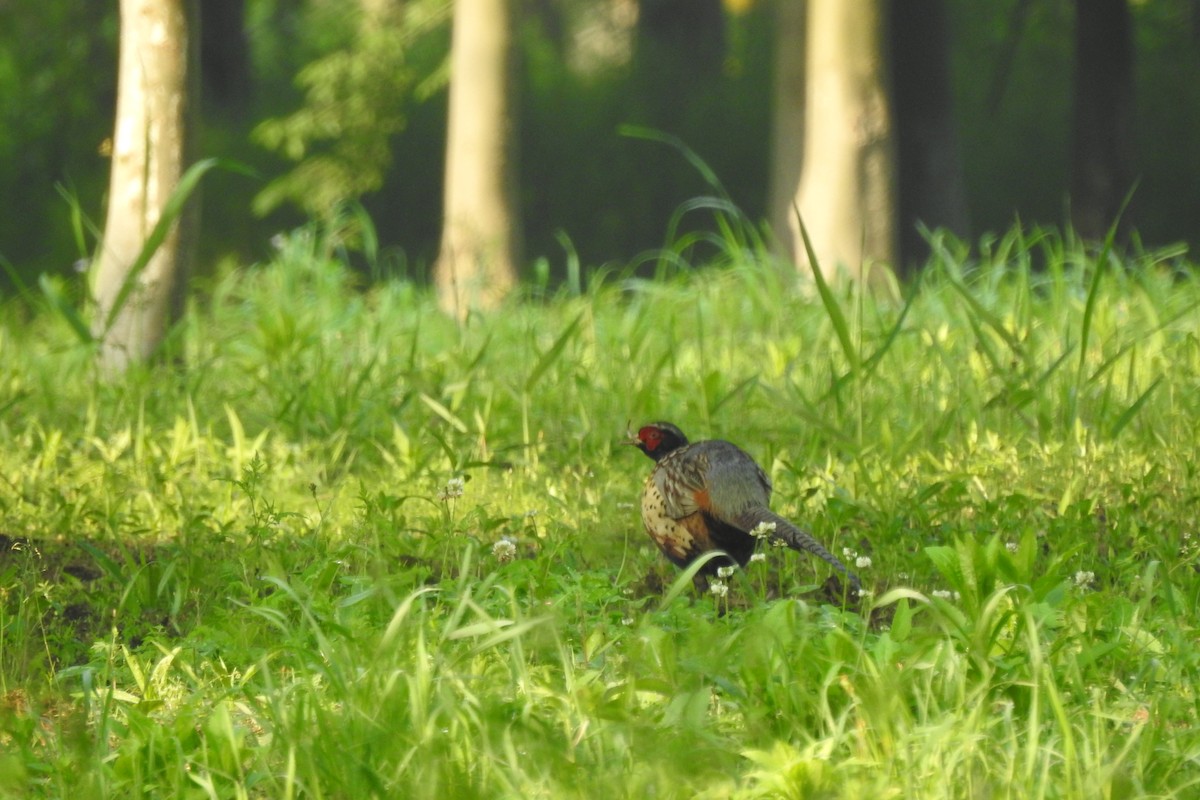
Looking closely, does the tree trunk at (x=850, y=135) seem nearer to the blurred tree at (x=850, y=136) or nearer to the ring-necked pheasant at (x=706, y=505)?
the blurred tree at (x=850, y=136)

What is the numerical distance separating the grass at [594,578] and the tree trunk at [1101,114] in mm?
4897

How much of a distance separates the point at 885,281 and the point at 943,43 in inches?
137

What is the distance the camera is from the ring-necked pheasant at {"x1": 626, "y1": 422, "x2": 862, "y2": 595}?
3994mm

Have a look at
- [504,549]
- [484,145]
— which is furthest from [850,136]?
[504,549]

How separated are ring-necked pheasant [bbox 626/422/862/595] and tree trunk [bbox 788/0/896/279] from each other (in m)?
5.29

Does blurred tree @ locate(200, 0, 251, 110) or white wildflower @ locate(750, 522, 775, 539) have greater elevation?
blurred tree @ locate(200, 0, 251, 110)

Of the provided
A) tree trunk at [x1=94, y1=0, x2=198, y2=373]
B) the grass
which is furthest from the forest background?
the grass

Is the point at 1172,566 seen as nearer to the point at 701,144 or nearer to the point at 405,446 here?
the point at 405,446

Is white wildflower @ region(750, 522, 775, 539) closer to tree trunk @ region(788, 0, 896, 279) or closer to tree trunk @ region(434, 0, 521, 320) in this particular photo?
tree trunk @ region(788, 0, 896, 279)

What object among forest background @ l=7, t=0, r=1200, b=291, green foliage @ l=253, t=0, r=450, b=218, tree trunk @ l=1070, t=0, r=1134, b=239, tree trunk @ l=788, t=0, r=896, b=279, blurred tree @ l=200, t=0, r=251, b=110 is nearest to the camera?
tree trunk @ l=788, t=0, r=896, b=279

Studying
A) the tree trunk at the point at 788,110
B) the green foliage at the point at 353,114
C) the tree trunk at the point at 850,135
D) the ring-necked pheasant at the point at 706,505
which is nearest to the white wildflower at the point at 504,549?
the ring-necked pheasant at the point at 706,505

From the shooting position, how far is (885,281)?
927 centimetres

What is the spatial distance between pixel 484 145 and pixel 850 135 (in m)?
3.22

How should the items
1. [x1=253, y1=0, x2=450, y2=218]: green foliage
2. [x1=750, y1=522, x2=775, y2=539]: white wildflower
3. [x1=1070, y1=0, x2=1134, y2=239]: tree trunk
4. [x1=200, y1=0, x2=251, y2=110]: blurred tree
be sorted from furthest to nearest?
1. [x1=200, y1=0, x2=251, y2=110]: blurred tree
2. [x1=253, y1=0, x2=450, y2=218]: green foliage
3. [x1=1070, y1=0, x2=1134, y2=239]: tree trunk
4. [x1=750, y1=522, x2=775, y2=539]: white wildflower
